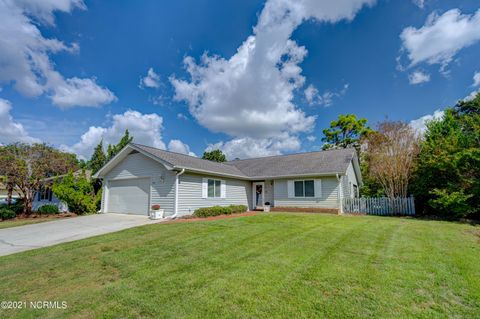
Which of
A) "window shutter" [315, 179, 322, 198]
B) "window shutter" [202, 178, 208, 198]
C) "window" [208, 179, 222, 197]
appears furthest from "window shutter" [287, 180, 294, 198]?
"window shutter" [202, 178, 208, 198]

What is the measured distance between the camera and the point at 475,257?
516cm

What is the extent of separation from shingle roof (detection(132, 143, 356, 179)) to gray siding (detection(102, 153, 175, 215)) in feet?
2.56

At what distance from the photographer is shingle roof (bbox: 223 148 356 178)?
51.6ft

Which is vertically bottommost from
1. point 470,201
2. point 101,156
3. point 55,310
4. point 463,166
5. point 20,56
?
point 55,310

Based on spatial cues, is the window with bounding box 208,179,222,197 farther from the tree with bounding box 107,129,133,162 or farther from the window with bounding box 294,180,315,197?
the tree with bounding box 107,129,133,162

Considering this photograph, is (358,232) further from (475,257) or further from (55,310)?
(55,310)

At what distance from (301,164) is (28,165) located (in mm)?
20259

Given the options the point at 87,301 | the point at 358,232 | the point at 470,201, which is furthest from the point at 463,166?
the point at 87,301

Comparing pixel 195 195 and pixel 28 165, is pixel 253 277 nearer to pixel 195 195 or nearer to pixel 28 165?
pixel 195 195

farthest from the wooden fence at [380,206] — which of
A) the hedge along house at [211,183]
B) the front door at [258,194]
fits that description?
the front door at [258,194]

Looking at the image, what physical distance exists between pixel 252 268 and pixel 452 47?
1611 cm

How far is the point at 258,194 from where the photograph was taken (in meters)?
18.8

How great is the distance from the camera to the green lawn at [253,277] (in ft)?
9.96

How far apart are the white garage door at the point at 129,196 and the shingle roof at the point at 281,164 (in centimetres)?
238
